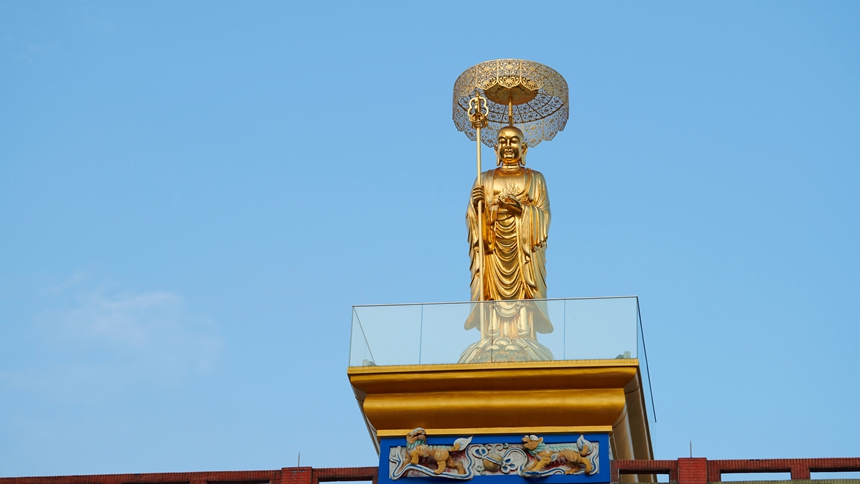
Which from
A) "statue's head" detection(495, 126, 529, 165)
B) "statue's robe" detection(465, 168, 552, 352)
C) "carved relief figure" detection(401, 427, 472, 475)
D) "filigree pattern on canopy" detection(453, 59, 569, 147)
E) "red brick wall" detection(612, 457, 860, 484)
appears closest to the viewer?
"red brick wall" detection(612, 457, 860, 484)

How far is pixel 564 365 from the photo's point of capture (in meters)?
18.1

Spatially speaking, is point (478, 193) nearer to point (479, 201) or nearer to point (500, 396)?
point (479, 201)

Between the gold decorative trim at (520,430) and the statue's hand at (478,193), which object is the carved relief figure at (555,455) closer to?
the gold decorative trim at (520,430)

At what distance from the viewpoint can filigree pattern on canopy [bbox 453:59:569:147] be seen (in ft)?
76.6

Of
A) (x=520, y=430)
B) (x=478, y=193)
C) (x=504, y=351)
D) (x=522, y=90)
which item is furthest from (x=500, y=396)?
(x=522, y=90)

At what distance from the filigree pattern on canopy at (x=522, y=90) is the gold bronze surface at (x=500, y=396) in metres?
6.03

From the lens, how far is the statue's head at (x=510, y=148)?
23062 millimetres

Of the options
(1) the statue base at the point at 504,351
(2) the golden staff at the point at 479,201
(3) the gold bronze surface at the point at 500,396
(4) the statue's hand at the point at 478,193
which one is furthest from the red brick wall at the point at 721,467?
(4) the statue's hand at the point at 478,193

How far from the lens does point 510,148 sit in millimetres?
23078

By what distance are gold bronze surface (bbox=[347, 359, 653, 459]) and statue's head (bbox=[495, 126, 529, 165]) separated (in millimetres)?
5364

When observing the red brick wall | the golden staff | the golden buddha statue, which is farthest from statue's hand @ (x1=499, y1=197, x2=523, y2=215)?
the red brick wall

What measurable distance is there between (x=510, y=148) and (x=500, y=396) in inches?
223

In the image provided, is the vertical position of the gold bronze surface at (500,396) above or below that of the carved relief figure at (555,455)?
above

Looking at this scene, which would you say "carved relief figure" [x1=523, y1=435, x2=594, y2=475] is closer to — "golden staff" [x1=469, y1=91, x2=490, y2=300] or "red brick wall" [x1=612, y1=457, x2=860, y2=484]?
"red brick wall" [x1=612, y1=457, x2=860, y2=484]
